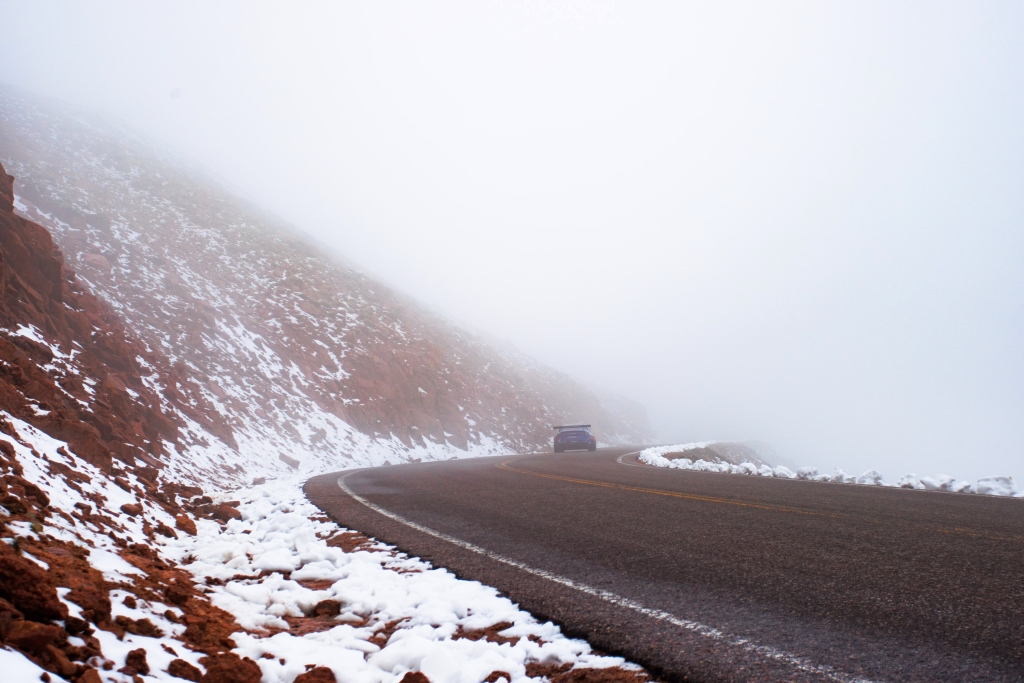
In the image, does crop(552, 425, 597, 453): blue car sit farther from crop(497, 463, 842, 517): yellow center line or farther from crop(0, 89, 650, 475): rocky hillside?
crop(497, 463, 842, 517): yellow center line

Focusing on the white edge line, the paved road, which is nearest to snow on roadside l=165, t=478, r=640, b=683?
the paved road

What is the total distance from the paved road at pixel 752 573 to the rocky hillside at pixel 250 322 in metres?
12.2

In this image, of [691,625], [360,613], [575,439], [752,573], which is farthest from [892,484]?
[575,439]

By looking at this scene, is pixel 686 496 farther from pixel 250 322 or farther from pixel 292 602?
pixel 250 322

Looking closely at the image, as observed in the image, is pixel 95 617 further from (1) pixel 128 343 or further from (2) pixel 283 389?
(2) pixel 283 389

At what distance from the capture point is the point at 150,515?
6613 millimetres

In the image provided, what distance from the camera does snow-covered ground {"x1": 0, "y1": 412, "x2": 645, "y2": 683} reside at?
2.97 m

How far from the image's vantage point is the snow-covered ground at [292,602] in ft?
9.76


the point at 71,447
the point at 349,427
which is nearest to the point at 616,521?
the point at 71,447

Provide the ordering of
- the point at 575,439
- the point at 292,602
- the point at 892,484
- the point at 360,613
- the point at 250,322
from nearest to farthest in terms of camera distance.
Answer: the point at 360,613
the point at 292,602
the point at 892,484
the point at 575,439
the point at 250,322

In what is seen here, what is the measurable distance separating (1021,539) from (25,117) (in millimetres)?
56558

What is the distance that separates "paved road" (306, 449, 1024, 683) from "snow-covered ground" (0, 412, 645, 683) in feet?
1.18

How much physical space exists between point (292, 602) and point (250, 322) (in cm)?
2677

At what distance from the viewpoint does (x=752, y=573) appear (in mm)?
4449
